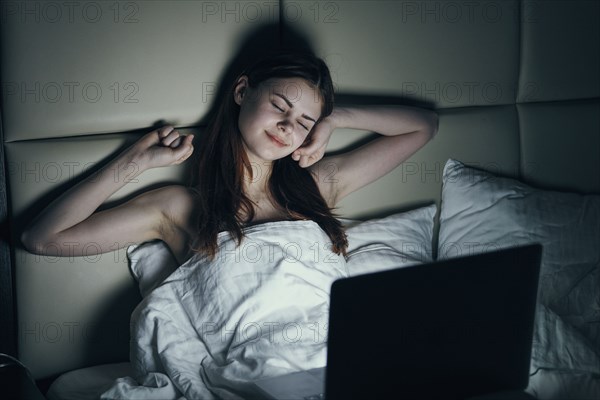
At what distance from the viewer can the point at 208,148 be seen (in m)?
1.84

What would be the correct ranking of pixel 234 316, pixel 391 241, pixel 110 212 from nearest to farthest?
pixel 234 316 → pixel 110 212 → pixel 391 241

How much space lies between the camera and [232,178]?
1831 millimetres

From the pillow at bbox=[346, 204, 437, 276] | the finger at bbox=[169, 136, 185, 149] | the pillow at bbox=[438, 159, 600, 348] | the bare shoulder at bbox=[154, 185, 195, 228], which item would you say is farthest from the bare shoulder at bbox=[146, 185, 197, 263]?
the pillow at bbox=[438, 159, 600, 348]

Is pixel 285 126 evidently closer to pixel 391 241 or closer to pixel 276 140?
pixel 276 140

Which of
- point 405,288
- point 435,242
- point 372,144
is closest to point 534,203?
point 435,242

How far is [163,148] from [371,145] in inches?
25.3

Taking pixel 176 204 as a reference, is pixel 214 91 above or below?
above

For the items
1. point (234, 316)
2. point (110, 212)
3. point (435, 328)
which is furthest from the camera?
point (110, 212)

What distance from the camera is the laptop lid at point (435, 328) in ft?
3.33

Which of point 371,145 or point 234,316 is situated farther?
point 371,145

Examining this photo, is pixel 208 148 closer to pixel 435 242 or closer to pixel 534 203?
pixel 435 242

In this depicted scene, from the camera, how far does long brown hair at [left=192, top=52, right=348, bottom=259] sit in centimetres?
180
